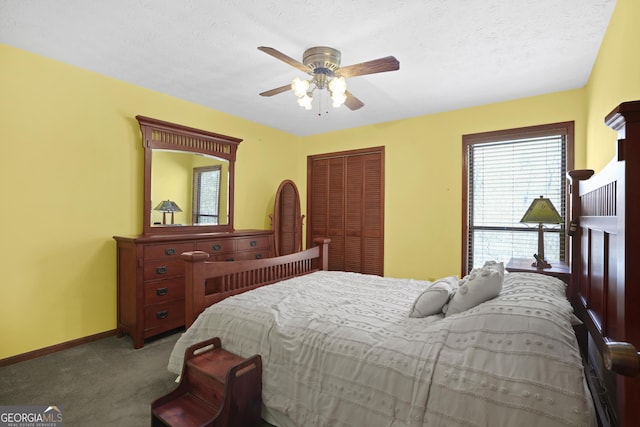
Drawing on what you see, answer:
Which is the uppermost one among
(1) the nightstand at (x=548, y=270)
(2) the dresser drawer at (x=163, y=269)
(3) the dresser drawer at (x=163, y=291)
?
(1) the nightstand at (x=548, y=270)

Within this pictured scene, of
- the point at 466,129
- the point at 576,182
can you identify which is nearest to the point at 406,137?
the point at 466,129

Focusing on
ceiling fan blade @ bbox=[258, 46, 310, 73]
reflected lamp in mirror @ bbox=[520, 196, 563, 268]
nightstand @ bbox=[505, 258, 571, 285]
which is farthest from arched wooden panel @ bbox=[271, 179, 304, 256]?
reflected lamp in mirror @ bbox=[520, 196, 563, 268]

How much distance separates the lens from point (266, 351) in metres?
1.65

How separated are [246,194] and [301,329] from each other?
2.97m

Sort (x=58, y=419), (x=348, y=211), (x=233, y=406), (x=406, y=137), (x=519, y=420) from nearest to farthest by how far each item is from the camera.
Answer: (x=519, y=420) → (x=233, y=406) → (x=58, y=419) → (x=406, y=137) → (x=348, y=211)

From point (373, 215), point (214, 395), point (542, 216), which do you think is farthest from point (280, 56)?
point (373, 215)

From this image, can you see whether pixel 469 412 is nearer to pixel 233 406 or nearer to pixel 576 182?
pixel 233 406

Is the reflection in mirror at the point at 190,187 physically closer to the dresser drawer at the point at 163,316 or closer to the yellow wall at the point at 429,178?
the dresser drawer at the point at 163,316

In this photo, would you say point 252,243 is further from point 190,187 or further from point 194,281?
point 194,281

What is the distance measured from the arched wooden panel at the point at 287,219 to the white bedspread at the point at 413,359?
8.25 ft

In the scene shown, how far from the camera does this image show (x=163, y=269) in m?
2.96

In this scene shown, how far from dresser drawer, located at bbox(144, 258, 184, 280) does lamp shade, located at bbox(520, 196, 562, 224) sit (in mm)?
3220

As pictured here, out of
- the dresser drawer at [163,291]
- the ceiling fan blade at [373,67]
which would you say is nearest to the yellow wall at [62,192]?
the dresser drawer at [163,291]

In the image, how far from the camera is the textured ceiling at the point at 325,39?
1951 mm
